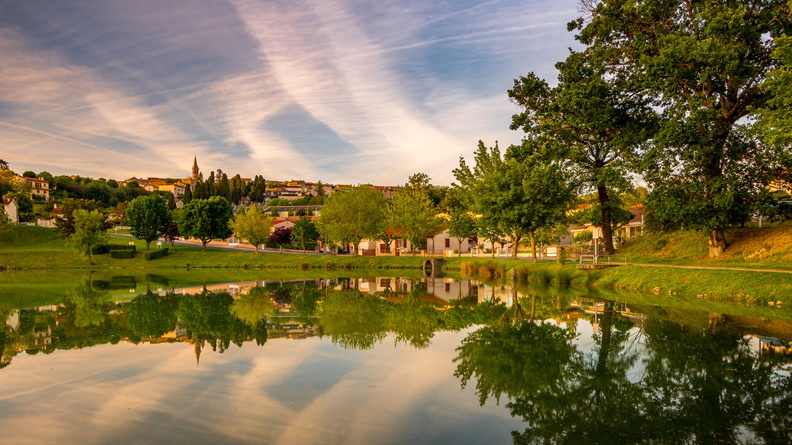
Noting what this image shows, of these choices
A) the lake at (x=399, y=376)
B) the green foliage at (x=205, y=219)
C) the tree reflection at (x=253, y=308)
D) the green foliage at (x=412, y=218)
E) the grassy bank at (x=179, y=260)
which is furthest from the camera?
the green foliage at (x=205, y=219)

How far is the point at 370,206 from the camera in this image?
62.5 meters

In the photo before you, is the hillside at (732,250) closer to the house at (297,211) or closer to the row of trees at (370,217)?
the row of trees at (370,217)

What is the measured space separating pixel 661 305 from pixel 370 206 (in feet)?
144

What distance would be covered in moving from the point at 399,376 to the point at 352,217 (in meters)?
51.7

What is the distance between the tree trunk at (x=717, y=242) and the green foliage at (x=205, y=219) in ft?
193

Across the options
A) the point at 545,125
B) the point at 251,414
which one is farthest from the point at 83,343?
the point at 545,125

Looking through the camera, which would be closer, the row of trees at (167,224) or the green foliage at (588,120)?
the green foliage at (588,120)

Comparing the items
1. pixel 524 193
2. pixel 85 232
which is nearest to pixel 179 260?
pixel 85 232

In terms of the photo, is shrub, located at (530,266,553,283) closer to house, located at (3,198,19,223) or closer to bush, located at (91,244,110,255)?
bush, located at (91,244,110,255)

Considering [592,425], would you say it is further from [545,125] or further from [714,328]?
[545,125]

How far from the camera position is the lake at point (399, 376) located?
7.57 metres

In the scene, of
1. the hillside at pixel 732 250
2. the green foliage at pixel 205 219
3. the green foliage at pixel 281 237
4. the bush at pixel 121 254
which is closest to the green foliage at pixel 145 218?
the bush at pixel 121 254

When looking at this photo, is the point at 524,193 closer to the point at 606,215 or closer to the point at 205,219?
the point at 606,215

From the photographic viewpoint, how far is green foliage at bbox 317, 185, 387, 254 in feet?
201
